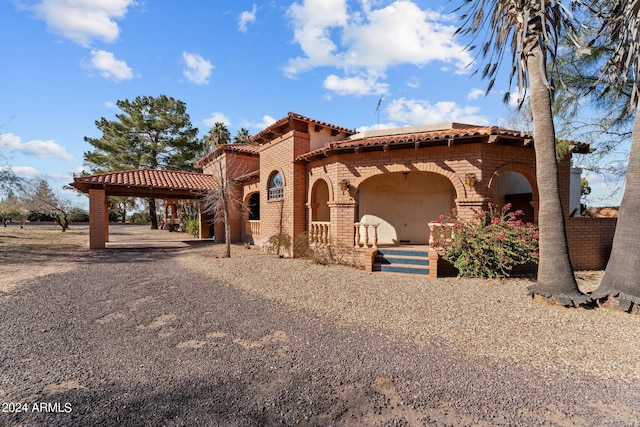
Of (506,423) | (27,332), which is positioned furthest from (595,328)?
(27,332)

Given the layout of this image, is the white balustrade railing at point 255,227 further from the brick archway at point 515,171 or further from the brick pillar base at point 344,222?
the brick archway at point 515,171

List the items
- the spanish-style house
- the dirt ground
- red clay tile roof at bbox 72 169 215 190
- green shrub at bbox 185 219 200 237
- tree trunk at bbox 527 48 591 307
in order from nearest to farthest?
1. the dirt ground
2. tree trunk at bbox 527 48 591 307
3. the spanish-style house
4. red clay tile roof at bbox 72 169 215 190
5. green shrub at bbox 185 219 200 237

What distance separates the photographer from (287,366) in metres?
3.62

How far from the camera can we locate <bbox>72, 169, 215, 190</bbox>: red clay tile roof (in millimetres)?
14844

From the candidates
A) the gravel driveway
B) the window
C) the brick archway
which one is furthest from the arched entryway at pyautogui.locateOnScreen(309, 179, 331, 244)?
the gravel driveway

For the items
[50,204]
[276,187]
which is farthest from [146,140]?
[276,187]

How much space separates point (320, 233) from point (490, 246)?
583 centimetres

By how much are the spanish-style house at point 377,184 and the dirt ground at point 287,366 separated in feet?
13.7

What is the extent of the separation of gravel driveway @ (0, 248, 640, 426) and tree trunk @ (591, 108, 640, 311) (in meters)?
3.50

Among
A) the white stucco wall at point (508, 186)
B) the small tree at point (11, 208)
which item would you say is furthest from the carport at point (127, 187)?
the small tree at point (11, 208)

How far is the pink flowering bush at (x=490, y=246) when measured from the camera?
794 centimetres

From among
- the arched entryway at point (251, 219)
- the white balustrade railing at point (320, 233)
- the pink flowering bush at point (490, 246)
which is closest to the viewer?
the pink flowering bush at point (490, 246)

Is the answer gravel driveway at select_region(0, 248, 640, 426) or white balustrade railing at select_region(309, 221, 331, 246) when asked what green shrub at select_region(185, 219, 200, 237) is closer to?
white balustrade railing at select_region(309, 221, 331, 246)

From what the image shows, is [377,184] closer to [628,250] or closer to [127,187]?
[628,250]
